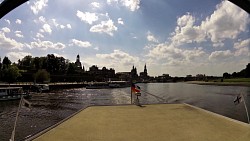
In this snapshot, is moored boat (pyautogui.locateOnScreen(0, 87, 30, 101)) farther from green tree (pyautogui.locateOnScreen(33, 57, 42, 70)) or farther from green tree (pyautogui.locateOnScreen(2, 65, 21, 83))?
green tree (pyautogui.locateOnScreen(33, 57, 42, 70))

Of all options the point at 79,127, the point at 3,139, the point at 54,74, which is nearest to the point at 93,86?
the point at 54,74

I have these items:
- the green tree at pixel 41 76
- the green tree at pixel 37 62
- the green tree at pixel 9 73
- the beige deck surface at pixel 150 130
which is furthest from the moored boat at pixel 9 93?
the green tree at pixel 37 62

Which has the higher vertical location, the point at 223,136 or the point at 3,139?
the point at 223,136

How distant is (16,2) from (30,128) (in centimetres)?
2589

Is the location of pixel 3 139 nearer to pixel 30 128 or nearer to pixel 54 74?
pixel 30 128

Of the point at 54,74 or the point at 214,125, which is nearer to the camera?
the point at 214,125

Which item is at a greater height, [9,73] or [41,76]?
[9,73]

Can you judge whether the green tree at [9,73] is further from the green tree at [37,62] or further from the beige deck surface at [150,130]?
the beige deck surface at [150,130]

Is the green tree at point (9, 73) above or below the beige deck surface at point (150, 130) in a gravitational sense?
above

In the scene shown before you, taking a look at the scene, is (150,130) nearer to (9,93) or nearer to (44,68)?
(9,93)

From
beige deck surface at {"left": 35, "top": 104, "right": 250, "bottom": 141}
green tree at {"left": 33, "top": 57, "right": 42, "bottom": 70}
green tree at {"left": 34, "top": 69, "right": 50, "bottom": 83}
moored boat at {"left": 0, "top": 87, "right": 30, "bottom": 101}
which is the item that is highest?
green tree at {"left": 33, "top": 57, "right": 42, "bottom": 70}

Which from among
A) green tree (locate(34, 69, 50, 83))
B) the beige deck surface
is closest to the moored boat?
the beige deck surface

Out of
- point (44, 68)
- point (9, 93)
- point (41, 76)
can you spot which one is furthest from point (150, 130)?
point (44, 68)

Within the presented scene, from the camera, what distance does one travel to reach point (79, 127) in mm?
16000
